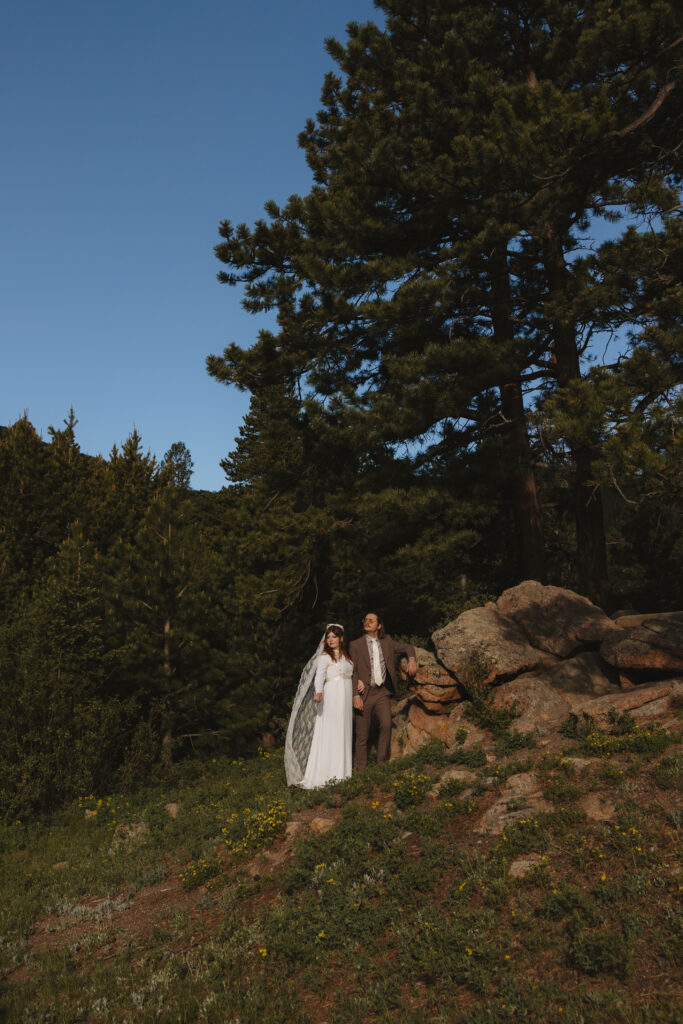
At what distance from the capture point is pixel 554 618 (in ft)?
35.2

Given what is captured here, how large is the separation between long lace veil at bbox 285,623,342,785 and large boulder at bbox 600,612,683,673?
3.98 m

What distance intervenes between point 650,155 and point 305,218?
662cm

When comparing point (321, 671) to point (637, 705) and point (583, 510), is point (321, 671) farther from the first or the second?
point (583, 510)

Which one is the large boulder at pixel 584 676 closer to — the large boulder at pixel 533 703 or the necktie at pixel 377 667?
the large boulder at pixel 533 703

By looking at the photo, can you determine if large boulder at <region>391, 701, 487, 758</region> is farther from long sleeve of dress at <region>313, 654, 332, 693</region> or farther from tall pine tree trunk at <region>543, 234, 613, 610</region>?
tall pine tree trunk at <region>543, 234, 613, 610</region>

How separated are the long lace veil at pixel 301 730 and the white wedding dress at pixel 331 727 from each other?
36cm

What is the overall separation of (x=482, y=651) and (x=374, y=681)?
1675 millimetres

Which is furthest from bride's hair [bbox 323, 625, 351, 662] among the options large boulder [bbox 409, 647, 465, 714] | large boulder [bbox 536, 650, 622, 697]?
large boulder [bbox 536, 650, 622, 697]

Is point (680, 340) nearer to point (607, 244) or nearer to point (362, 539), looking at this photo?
point (607, 244)

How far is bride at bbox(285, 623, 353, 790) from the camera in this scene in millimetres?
9234

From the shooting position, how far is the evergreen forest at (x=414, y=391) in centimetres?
1130

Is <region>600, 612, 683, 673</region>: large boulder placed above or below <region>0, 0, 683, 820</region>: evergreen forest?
below

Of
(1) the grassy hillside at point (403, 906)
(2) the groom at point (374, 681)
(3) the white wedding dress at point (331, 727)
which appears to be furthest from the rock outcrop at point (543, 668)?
(3) the white wedding dress at point (331, 727)

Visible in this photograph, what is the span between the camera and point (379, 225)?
1273 cm
